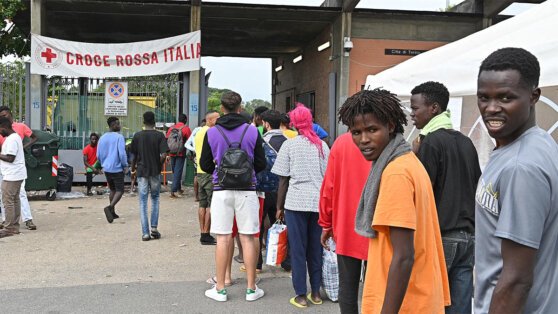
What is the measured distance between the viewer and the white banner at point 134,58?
507 inches

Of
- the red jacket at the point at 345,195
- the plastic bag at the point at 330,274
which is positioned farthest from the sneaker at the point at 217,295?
the red jacket at the point at 345,195

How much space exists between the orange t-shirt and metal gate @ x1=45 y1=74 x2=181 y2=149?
11921 millimetres

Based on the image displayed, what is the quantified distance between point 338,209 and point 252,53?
20.1 meters

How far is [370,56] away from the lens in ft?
52.1

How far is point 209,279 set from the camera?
524 cm

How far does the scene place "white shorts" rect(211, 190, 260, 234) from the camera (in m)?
4.62

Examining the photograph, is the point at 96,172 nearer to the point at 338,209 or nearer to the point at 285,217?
the point at 285,217

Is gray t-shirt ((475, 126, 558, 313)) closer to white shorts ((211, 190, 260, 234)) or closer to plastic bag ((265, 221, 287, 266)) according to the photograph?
white shorts ((211, 190, 260, 234))

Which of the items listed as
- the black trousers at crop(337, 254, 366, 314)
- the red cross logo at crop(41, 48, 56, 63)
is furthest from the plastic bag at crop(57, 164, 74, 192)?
the black trousers at crop(337, 254, 366, 314)

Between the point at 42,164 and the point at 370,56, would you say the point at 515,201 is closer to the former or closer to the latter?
the point at 42,164

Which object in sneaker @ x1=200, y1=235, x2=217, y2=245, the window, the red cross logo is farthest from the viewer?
the window

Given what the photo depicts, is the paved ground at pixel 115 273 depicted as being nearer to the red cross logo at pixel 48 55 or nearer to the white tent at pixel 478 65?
the white tent at pixel 478 65

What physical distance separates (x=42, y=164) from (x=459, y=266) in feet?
31.1

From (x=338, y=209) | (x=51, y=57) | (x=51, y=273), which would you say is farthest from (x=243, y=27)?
(x=338, y=209)
